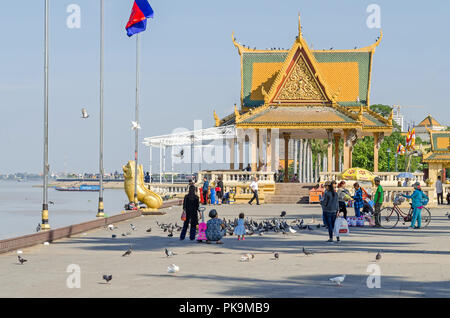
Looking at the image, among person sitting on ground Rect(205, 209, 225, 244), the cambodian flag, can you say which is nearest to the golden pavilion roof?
the cambodian flag

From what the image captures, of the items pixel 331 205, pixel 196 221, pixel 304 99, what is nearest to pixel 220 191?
pixel 304 99

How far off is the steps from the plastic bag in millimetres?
27424

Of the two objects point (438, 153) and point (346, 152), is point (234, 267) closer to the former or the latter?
point (346, 152)

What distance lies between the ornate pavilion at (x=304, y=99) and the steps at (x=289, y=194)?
1783 millimetres

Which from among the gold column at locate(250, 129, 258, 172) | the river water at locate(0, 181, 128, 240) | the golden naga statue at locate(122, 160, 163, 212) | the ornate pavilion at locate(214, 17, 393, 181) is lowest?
the river water at locate(0, 181, 128, 240)

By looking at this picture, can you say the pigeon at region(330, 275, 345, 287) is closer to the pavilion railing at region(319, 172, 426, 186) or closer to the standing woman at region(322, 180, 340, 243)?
the standing woman at region(322, 180, 340, 243)

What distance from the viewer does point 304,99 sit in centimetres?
5584

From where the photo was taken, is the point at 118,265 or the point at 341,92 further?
the point at 341,92

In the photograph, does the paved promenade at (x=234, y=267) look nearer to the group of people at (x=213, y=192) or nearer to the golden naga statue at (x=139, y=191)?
the golden naga statue at (x=139, y=191)

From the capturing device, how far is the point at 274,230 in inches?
1007

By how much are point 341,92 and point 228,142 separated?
9833 millimetres

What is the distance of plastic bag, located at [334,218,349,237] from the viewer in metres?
21.8

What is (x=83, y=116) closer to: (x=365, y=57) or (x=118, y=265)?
(x=118, y=265)
